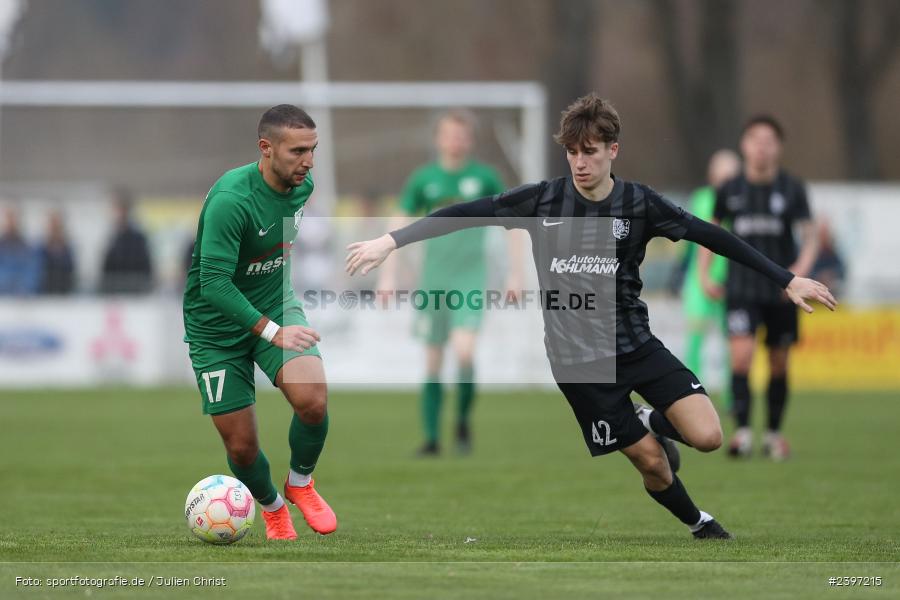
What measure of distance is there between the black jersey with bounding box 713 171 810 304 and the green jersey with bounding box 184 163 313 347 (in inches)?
189

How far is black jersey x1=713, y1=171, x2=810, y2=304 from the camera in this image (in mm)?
10727

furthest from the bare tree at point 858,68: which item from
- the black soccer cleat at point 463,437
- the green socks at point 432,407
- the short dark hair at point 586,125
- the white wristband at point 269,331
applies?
the white wristband at point 269,331

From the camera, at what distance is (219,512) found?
20.8 feet

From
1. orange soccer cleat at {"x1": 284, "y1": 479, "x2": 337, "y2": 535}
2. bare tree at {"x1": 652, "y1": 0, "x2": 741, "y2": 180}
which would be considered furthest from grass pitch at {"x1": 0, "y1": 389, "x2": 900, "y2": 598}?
bare tree at {"x1": 652, "y1": 0, "x2": 741, "y2": 180}

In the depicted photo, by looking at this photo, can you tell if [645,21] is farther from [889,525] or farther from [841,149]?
[889,525]

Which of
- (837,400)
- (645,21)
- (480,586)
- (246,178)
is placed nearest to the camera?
(480,586)

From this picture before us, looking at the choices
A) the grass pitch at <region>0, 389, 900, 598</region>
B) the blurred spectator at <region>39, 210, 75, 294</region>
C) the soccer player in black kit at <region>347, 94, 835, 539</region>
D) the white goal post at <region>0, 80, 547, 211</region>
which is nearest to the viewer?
the grass pitch at <region>0, 389, 900, 598</region>

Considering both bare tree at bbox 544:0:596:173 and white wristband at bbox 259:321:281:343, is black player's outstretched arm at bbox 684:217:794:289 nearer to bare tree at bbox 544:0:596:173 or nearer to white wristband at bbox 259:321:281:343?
white wristband at bbox 259:321:281:343

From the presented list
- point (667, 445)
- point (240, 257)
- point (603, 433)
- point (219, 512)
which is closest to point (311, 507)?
point (219, 512)

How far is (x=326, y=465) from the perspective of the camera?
1052 centimetres

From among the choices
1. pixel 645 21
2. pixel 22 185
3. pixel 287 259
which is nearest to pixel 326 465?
pixel 287 259

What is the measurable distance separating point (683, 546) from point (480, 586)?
58.8 inches

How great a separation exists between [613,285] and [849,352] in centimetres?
1321

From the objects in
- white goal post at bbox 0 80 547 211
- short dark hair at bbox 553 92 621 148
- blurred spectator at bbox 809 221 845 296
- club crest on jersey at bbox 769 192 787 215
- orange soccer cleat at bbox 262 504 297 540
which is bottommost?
orange soccer cleat at bbox 262 504 297 540
